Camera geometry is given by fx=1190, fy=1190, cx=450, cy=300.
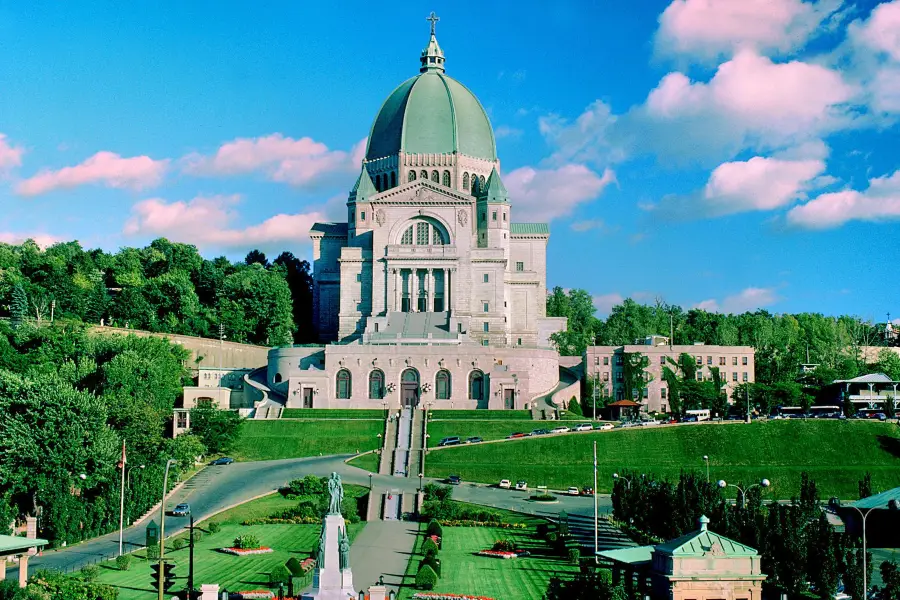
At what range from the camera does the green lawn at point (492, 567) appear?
51.0 m

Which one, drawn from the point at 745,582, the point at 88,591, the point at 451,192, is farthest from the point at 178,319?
the point at 745,582

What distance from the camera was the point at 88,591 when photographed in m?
46.8

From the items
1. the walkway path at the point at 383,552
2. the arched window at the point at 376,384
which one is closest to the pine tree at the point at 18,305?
the arched window at the point at 376,384

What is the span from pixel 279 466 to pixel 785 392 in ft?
179

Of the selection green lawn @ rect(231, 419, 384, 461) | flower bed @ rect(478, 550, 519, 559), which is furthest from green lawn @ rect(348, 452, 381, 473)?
flower bed @ rect(478, 550, 519, 559)

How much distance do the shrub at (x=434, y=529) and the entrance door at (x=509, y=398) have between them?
39.8 m

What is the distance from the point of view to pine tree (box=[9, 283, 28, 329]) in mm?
121625

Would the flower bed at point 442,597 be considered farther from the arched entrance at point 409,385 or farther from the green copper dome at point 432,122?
the green copper dome at point 432,122

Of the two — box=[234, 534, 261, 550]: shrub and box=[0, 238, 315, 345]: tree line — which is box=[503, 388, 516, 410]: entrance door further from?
box=[234, 534, 261, 550]: shrub

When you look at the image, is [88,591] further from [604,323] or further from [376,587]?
[604,323]

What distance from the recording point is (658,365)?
122 meters

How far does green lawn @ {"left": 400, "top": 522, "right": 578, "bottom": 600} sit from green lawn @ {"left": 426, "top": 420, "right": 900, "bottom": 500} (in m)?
17.1

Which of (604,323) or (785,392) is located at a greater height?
(604,323)

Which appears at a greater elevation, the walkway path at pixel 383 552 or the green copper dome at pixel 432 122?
the green copper dome at pixel 432 122
